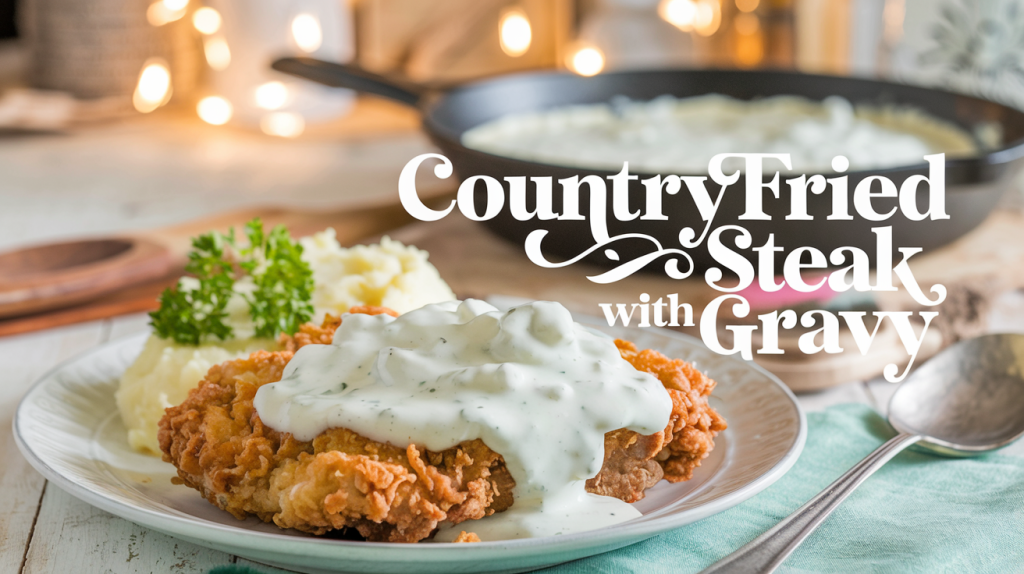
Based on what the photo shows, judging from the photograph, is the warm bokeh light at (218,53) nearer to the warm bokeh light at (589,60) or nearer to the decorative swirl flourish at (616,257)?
the warm bokeh light at (589,60)

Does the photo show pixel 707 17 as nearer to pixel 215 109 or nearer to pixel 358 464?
pixel 215 109

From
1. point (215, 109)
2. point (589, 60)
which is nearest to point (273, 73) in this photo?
point (215, 109)

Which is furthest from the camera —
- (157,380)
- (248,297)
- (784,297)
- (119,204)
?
(119,204)

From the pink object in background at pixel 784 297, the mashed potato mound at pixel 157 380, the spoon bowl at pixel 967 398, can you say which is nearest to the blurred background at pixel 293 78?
the pink object in background at pixel 784 297

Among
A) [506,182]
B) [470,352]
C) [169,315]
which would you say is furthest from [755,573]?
[506,182]

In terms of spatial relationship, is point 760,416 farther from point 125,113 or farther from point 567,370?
point 125,113
